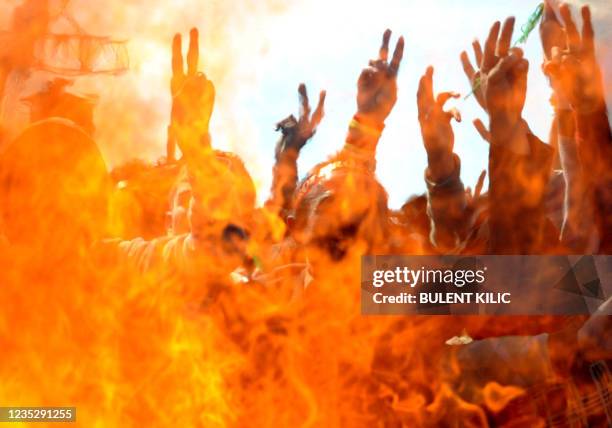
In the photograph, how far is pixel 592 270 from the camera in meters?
2.65

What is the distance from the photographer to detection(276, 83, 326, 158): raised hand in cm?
321

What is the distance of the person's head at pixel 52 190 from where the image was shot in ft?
9.63

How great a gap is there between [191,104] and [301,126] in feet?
2.49

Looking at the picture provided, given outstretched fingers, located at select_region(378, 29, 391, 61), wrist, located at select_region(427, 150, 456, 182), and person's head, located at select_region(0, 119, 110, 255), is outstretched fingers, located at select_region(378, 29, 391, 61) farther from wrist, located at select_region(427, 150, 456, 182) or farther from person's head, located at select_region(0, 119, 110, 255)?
person's head, located at select_region(0, 119, 110, 255)

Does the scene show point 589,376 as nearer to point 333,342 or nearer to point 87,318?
point 333,342

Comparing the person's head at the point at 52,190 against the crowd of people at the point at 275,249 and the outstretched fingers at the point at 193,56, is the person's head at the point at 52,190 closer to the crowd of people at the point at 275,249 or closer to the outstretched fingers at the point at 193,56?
the crowd of people at the point at 275,249

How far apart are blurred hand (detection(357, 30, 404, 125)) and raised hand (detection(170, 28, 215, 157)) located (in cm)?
57

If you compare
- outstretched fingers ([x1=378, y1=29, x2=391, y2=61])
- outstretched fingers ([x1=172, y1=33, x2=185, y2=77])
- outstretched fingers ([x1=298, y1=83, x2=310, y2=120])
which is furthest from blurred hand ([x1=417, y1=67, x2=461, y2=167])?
outstretched fingers ([x1=172, y1=33, x2=185, y2=77])

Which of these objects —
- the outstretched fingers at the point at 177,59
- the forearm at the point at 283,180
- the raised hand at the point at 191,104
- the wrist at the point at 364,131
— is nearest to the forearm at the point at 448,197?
the wrist at the point at 364,131

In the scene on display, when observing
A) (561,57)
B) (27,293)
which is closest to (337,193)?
(561,57)

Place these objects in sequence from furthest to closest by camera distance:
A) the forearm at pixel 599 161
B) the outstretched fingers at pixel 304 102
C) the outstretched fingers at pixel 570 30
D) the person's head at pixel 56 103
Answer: the outstretched fingers at pixel 304 102 < the person's head at pixel 56 103 < the outstretched fingers at pixel 570 30 < the forearm at pixel 599 161

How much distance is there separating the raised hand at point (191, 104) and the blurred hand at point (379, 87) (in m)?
0.57

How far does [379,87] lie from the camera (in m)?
2.79

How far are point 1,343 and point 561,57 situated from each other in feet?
7.89
